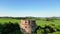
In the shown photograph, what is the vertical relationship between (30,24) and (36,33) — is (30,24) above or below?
above

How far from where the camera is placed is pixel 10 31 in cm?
2534

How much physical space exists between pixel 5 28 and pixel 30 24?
15.1 ft

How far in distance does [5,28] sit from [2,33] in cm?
135

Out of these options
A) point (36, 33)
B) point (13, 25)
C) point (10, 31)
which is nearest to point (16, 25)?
point (13, 25)

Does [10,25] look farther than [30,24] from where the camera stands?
Yes

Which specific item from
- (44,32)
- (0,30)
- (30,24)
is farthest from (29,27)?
A: (0,30)

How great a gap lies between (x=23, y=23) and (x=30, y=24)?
1.26 m

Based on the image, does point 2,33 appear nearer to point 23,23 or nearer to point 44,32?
point 23,23

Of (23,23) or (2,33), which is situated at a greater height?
(23,23)

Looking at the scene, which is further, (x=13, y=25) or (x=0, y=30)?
(x=13, y=25)

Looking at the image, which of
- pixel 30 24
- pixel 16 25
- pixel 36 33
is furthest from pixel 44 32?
pixel 16 25

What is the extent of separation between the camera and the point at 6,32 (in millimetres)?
24797

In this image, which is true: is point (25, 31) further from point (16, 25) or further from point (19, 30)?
point (16, 25)

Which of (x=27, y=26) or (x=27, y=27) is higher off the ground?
(x=27, y=26)
